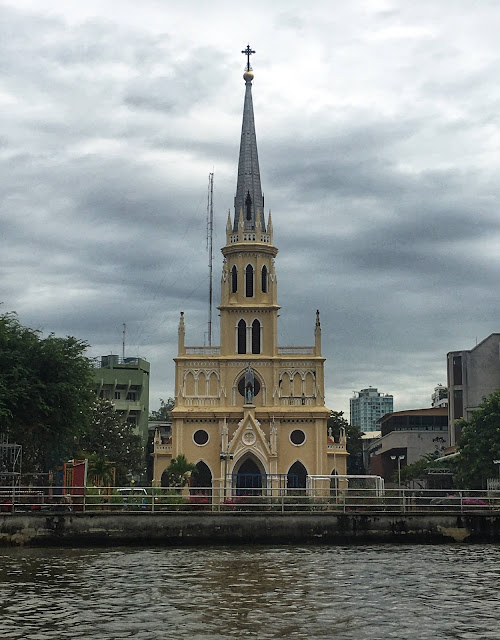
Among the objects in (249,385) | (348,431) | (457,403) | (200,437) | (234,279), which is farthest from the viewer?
(348,431)

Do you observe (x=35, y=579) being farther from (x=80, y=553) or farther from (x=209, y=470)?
(x=209, y=470)

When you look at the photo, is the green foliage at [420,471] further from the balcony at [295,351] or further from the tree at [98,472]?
the tree at [98,472]

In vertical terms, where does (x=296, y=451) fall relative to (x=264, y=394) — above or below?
below

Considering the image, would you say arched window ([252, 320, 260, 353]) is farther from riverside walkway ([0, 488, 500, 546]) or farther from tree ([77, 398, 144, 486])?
riverside walkway ([0, 488, 500, 546])

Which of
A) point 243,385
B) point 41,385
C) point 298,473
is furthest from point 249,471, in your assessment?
point 41,385

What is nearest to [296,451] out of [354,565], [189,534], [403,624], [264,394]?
[264,394]

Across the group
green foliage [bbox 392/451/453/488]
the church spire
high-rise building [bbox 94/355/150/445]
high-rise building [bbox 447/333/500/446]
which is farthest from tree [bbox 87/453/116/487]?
high-rise building [bbox 94/355/150/445]

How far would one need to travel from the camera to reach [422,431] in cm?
12325

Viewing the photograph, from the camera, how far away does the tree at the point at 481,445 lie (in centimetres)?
6681

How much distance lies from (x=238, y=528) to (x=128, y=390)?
91.4 m

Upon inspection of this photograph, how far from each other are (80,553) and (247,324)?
1987 inches

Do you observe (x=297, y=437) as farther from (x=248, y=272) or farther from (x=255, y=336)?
(x=248, y=272)

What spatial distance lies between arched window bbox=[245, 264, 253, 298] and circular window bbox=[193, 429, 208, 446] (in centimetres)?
1369

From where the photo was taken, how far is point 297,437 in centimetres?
7794
